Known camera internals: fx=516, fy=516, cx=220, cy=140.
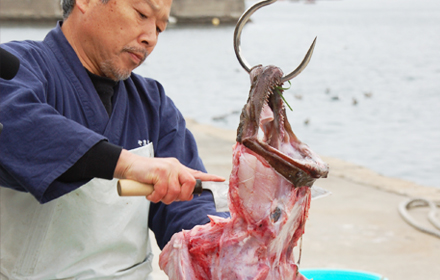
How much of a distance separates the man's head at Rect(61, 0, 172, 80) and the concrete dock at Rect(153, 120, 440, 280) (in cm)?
240

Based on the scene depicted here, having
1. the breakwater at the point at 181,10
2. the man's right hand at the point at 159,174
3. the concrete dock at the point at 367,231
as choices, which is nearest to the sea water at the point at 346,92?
the breakwater at the point at 181,10

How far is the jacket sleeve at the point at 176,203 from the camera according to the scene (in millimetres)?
2160

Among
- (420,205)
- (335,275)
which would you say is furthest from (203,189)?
(420,205)

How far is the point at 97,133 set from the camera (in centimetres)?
172

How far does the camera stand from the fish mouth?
1.53 metres

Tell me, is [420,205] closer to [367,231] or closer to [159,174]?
[367,231]

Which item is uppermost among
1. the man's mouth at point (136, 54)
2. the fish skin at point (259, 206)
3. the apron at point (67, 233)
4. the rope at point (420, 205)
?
the man's mouth at point (136, 54)

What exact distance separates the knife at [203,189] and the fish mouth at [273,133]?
0.77ft

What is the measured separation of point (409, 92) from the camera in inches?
837

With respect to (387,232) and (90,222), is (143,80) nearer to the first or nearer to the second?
(90,222)

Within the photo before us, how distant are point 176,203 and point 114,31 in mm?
768

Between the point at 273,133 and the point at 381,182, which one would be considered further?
the point at 381,182

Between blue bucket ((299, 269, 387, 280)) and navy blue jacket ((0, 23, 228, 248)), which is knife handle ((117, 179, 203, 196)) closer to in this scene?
navy blue jacket ((0, 23, 228, 248))

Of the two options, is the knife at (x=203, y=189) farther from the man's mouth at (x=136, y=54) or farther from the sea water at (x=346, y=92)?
the sea water at (x=346, y=92)
